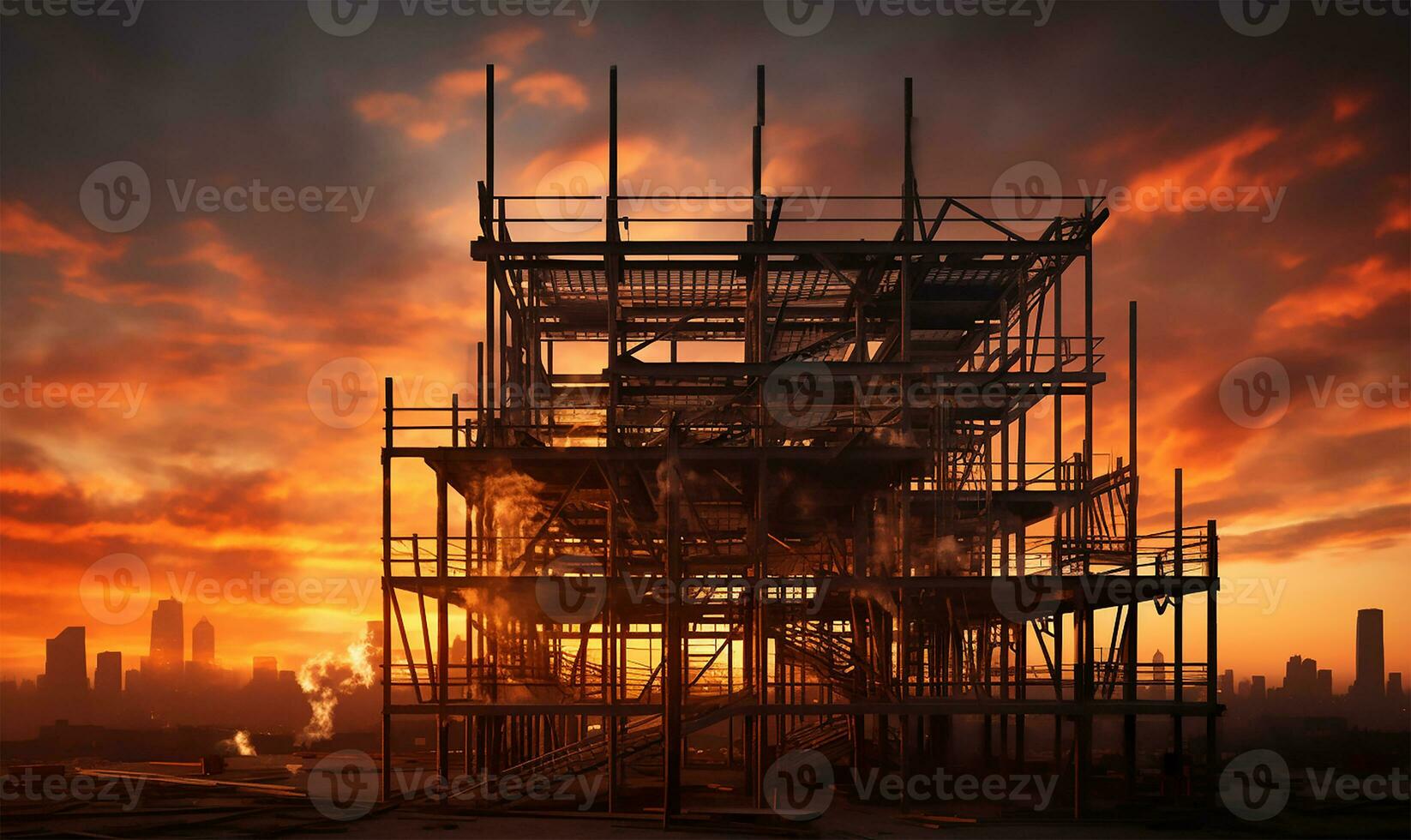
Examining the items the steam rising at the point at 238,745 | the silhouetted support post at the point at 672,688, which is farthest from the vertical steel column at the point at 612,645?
the steam rising at the point at 238,745

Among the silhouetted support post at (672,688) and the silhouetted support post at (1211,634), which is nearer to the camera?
the silhouetted support post at (672,688)

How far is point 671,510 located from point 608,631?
18.5ft

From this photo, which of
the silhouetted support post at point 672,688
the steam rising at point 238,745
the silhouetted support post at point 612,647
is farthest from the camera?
the steam rising at point 238,745

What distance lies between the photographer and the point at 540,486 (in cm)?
3244

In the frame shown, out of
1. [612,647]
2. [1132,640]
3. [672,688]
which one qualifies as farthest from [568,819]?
[1132,640]

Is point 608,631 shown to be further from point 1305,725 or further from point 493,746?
point 1305,725

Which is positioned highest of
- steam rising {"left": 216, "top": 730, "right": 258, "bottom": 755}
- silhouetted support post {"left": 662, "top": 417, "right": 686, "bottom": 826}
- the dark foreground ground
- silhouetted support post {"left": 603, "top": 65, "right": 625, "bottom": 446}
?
silhouetted support post {"left": 603, "top": 65, "right": 625, "bottom": 446}

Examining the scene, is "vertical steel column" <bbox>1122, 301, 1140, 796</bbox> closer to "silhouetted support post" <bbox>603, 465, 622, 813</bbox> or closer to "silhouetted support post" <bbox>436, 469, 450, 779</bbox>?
"silhouetted support post" <bbox>603, 465, 622, 813</bbox>

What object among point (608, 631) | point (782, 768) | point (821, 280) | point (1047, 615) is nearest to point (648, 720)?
point (608, 631)

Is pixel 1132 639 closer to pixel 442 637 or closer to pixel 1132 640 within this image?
pixel 1132 640

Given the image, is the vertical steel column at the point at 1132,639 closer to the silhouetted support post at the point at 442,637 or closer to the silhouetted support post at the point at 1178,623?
the silhouetted support post at the point at 1178,623

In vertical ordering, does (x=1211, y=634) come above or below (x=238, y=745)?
above

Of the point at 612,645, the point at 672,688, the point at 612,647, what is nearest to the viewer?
the point at 672,688

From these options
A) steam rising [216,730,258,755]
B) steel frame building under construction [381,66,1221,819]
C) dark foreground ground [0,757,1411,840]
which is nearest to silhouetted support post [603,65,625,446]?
steel frame building under construction [381,66,1221,819]
